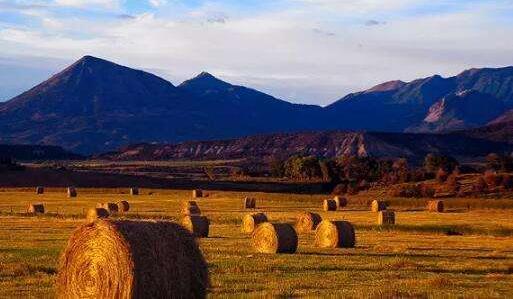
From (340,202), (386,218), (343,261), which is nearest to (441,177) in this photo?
(340,202)

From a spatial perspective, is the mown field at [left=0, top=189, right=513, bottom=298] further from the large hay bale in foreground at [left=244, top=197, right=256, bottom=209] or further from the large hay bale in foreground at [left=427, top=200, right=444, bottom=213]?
the large hay bale in foreground at [left=244, top=197, right=256, bottom=209]

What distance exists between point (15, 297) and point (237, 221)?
2830cm

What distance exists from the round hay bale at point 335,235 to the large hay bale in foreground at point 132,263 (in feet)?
46.8

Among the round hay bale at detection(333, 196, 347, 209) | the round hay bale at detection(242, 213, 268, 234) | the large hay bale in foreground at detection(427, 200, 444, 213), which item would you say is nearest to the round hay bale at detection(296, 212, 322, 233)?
the round hay bale at detection(242, 213, 268, 234)

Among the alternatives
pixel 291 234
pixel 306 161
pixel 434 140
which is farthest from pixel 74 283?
pixel 434 140

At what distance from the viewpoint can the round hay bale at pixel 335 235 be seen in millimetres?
31891

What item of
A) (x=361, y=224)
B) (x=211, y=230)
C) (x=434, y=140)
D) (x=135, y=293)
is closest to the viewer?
(x=135, y=293)

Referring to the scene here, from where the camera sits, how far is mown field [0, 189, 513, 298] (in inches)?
775

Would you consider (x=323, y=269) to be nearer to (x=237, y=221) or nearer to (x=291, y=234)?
(x=291, y=234)

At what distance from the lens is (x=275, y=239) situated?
29.4 meters

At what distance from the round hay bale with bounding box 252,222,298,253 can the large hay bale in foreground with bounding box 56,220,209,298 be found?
11.3m

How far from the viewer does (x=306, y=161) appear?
12012 cm

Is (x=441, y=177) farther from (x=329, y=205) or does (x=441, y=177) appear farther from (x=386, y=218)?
(x=386, y=218)

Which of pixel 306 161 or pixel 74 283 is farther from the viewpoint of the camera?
pixel 306 161
